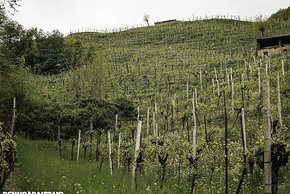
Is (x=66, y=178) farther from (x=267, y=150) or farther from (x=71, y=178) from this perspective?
(x=267, y=150)

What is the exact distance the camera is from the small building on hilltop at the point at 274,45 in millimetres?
42500

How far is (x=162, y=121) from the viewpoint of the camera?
2525 cm

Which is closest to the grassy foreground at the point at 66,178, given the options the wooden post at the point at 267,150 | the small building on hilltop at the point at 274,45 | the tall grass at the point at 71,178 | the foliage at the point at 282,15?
the tall grass at the point at 71,178

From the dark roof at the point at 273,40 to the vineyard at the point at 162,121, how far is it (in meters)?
3.70

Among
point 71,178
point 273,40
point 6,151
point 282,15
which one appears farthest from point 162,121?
point 282,15

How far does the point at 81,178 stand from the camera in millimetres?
14102

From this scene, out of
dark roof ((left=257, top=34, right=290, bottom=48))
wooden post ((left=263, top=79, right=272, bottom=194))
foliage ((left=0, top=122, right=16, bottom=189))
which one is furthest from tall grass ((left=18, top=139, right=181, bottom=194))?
dark roof ((left=257, top=34, right=290, bottom=48))

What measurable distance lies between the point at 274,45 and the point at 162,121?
25746mm

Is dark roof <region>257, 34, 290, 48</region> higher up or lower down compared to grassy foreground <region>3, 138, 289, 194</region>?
higher up

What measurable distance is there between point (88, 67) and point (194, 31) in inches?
1636

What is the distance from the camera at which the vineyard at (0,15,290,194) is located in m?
12.0

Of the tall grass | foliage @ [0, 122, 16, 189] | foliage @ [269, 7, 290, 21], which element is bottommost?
the tall grass

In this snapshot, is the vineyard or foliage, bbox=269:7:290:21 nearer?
the vineyard

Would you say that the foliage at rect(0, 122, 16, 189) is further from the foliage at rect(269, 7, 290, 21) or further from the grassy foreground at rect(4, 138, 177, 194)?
the foliage at rect(269, 7, 290, 21)
